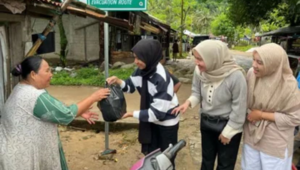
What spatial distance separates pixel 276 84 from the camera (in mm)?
2123

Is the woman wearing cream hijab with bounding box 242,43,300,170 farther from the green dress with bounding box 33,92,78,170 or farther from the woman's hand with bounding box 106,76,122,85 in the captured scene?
the green dress with bounding box 33,92,78,170

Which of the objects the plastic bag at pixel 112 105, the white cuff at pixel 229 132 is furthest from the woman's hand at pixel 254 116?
the plastic bag at pixel 112 105

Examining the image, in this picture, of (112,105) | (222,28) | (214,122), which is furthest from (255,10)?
(222,28)

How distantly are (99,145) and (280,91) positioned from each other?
139 inches

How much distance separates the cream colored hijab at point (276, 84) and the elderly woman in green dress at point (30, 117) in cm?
144

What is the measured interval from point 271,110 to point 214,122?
531mm

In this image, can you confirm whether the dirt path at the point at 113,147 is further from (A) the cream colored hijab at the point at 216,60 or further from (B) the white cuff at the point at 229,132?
(A) the cream colored hijab at the point at 216,60

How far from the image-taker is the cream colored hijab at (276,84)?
2090 millimetres

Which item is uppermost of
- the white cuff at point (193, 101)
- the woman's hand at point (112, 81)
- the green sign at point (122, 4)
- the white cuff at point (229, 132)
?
the green sign at point (122, 4)

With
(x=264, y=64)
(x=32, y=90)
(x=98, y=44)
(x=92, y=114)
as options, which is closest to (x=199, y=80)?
(x=264, y=64)

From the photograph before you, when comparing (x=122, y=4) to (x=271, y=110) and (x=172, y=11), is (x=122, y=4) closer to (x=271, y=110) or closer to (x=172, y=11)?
(x=271, y=110)

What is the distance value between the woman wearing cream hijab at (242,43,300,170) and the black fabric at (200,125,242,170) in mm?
171

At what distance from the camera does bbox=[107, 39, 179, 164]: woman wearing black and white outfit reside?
8.16 feet

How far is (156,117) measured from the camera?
98.2 inches
